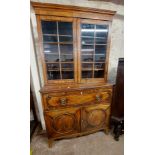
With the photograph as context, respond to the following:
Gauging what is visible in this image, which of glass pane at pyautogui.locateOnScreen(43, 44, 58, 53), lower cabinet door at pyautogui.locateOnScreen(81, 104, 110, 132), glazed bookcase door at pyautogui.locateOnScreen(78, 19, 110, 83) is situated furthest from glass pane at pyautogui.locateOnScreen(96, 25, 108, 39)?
lower cabinet door at pyautogui.locateOnScreen(81, 104, 110, 132)

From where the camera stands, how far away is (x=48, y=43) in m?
1.32

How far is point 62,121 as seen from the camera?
1.41 metres

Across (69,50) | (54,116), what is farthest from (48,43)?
(54,116)

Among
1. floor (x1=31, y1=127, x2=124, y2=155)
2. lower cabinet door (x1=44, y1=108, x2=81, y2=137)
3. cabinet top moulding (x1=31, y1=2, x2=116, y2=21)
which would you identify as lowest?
floor (x1=31, y1=127, x2=124, y2=155)

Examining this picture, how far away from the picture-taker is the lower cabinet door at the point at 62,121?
1358 millimetres

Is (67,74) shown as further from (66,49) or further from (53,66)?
(66,49)

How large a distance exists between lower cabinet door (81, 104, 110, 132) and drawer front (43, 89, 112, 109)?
0.10 meters

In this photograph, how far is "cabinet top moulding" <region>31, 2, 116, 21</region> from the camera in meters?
1.17

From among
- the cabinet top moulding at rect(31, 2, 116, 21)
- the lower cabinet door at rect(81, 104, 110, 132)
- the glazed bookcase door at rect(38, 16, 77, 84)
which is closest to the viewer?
the cabinet top moulding at rect(31, 2, 116, 21)

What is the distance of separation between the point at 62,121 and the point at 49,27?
4.13ft

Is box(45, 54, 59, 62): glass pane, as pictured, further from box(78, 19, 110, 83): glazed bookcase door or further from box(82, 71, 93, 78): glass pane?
box(82, 71, 93, 78): glass pane
